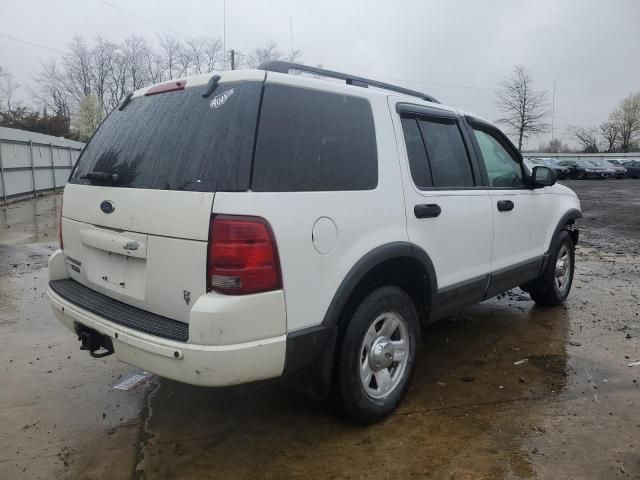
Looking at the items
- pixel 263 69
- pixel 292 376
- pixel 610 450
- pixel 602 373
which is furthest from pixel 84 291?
pixel 602 373

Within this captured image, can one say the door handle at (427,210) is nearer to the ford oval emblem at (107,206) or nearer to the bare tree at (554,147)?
the ford oval emblem at (107,206)

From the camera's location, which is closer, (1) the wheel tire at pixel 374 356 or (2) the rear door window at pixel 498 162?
(1) the wheel tire at pixel 374 356

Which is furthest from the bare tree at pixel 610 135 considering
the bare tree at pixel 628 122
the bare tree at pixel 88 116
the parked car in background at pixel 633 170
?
the bare tree at pixel 88 116

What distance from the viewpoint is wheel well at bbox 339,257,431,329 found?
112 inches

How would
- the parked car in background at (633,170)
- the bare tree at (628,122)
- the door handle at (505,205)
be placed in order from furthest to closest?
1. the bare tree at (628,122)
2. the parked car in background at (633,170)
3. the door handle at (505,205)

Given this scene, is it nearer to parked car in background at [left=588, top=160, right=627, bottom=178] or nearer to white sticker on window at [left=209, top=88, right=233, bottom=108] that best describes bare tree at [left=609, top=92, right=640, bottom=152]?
parked car in background at [left=588, top=160, right=627, bottom=178]

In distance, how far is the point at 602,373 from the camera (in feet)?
12.3

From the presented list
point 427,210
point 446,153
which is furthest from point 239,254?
point 446,153

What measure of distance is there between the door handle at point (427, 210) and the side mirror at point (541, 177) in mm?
1641

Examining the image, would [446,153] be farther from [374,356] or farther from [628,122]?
[628,122]

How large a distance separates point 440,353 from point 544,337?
1.05 meters

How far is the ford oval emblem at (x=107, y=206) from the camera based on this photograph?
2748mm

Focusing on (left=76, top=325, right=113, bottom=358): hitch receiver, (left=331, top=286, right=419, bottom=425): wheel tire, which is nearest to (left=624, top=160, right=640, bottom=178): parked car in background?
(left=331, top=286, right=419, bottom=425): wheel tire

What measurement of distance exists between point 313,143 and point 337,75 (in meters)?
0.77
